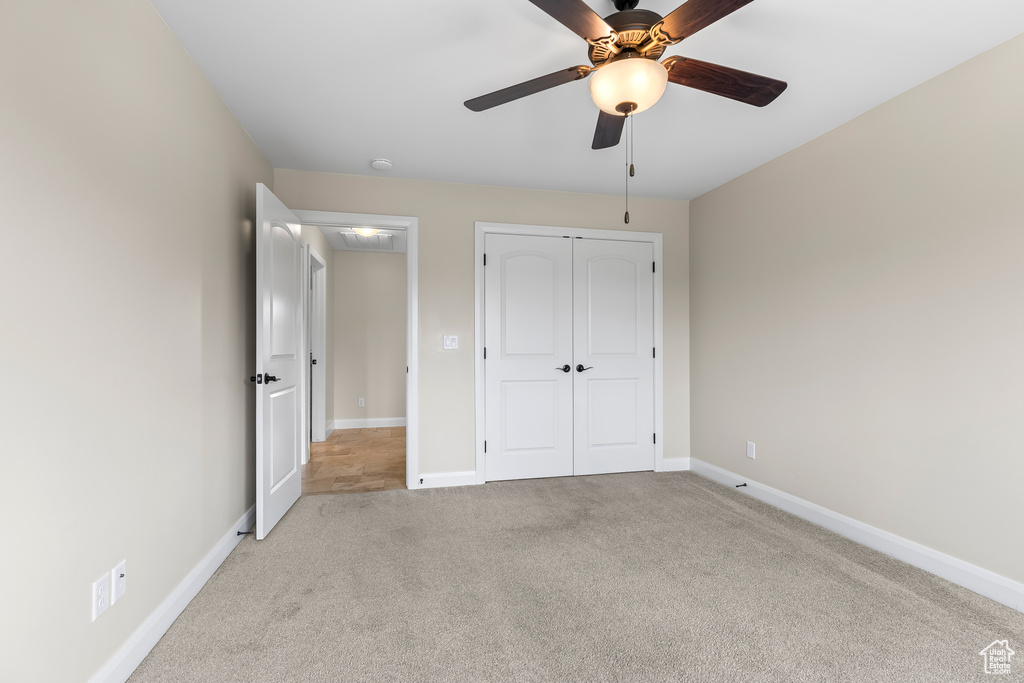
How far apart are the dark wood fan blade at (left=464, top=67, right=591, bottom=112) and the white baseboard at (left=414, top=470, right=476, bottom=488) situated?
2.79 m

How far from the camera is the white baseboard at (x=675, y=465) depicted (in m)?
4.36

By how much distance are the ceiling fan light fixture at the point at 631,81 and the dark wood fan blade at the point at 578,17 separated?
0.37 ft

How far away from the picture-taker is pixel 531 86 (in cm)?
185

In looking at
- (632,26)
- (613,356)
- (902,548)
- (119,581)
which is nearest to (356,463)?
(613,356)

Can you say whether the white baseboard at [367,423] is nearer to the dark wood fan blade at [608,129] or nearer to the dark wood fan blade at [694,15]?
the dark wood fan blade at [608,129]

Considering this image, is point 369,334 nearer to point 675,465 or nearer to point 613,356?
point 613,356

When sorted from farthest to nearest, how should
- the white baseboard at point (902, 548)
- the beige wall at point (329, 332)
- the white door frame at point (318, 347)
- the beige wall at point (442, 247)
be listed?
the beige wall at point (329, 332) → the white door frame at point (318, 347) → the beige wall at point (442, 247) → the white baseboard at point (902, 548)

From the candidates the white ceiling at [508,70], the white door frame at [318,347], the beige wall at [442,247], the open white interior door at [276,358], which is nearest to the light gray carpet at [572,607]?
the open white interior door at [276,358]

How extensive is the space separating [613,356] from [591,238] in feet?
3.34

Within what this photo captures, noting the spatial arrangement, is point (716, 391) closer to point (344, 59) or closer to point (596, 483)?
point (596, 483)

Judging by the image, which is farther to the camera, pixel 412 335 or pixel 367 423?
pixel 367 423

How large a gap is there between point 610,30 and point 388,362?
17.9 feet

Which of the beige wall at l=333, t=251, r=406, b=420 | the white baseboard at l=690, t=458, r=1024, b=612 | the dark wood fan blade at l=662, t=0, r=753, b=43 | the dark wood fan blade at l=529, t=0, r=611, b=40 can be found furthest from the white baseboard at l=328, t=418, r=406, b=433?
the dark wood fan blade at l=662, t=0, r=753, b=43

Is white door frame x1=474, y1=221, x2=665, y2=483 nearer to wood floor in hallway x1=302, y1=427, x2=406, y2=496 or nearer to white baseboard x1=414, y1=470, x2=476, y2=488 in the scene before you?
white baseboard x1=414, y1=470, x2=476, y2=488
